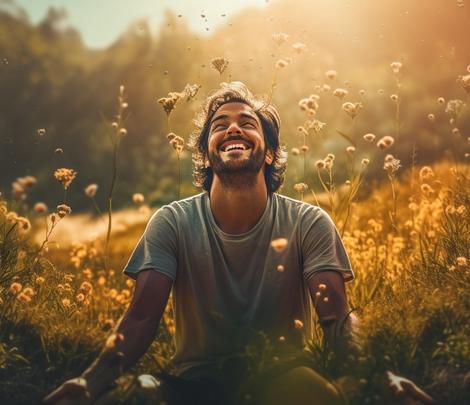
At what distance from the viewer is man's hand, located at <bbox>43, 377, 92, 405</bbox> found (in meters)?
2.98

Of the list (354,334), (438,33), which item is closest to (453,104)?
(354,334)

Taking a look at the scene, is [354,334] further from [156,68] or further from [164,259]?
[156,68]

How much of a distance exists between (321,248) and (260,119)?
98 centimetres

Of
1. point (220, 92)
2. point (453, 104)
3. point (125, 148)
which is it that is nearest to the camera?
point (220, 92)

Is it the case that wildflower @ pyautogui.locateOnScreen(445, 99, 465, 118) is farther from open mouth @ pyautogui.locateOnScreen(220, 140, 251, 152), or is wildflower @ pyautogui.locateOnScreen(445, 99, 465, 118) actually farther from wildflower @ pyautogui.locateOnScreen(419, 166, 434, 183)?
open mouth @ pyautogui.locateOnScreen(220, 140, 251, 152)

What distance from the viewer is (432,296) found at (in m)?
3.48

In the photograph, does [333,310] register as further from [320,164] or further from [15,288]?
[15,288]

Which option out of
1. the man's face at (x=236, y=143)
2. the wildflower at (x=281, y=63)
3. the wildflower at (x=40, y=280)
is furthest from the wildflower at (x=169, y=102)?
the wildflower at (x=40, y=280)

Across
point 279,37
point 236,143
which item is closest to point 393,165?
point 279,37

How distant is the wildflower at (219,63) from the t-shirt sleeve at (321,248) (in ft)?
3.28

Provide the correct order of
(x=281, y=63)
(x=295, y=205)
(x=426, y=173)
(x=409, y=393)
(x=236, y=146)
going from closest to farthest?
(x=409, y=393) → (x=236, y=146) → (x=295, y=205) → (x=281, y=63) → (x=426, y=173)

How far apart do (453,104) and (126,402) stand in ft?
9.84

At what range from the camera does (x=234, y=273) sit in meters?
3.68

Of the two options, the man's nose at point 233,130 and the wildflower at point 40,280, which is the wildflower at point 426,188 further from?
the wildflower at point 40,280
